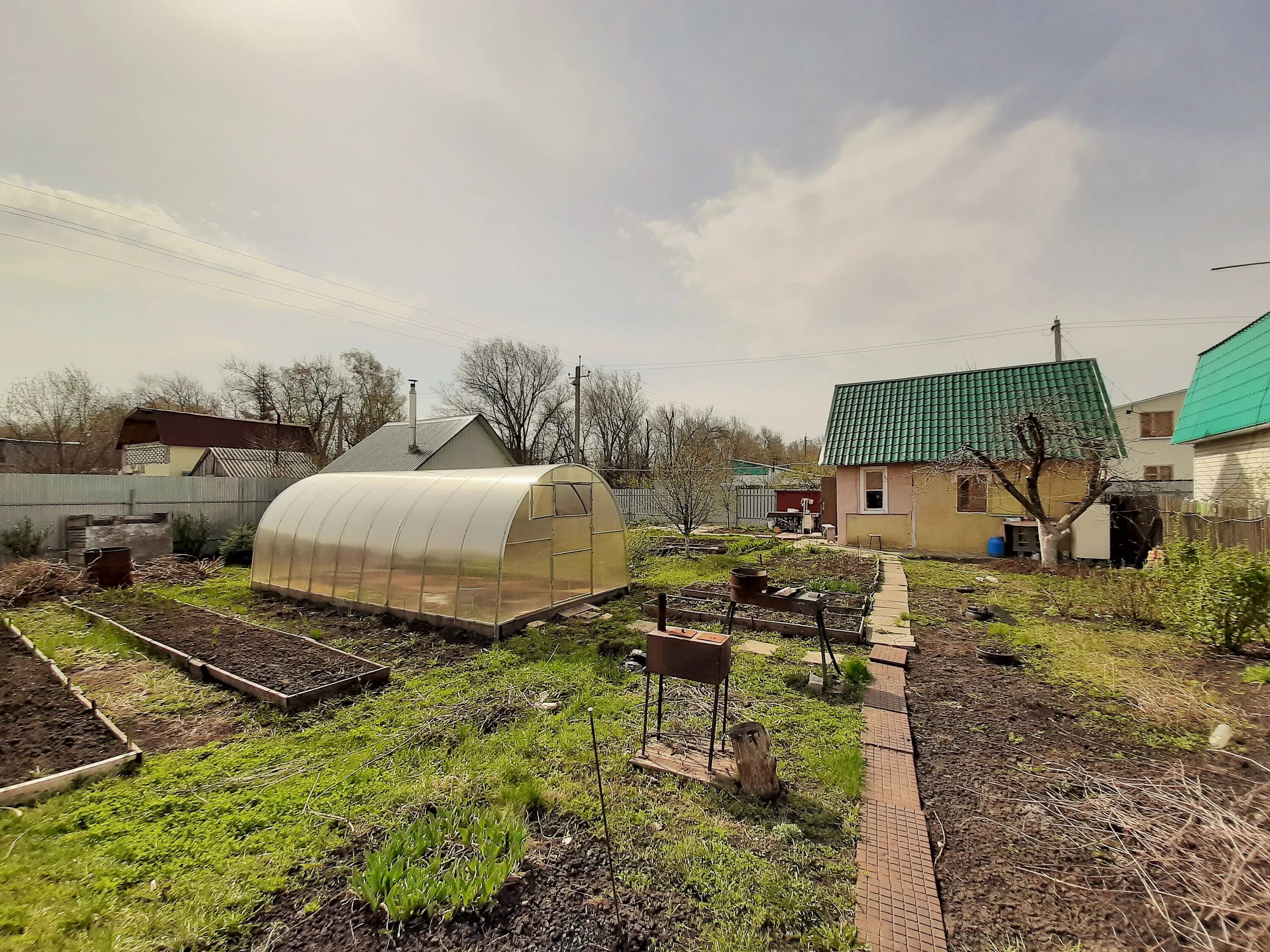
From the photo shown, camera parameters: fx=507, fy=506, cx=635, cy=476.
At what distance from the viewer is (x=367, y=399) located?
32156 millimetres

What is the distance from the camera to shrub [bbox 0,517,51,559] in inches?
476

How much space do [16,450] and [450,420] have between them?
81.1ft

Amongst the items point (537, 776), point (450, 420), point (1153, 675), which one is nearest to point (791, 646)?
point (1153, 675)

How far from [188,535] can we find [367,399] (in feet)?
61.7

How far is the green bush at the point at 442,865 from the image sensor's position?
264 centimetres

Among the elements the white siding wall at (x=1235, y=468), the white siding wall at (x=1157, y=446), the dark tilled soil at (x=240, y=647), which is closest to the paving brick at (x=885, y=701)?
the dark tilled soil at (x=240, y=647)

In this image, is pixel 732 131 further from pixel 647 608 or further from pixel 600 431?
pixel 600 431

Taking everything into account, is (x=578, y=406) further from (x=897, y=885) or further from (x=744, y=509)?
(x=897, y=885)

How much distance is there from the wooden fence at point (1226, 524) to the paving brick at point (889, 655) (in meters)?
4.50

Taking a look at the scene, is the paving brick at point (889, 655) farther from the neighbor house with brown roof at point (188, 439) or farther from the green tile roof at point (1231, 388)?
the neighbor house with brown roof at point (188, 439)

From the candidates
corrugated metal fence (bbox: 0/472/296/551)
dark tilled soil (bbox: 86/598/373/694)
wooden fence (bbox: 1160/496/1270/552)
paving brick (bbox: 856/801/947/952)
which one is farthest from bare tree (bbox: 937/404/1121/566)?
corrugated metal fence (bbox: 0/472/296/551)

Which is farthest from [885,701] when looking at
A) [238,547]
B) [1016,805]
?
[238,547]

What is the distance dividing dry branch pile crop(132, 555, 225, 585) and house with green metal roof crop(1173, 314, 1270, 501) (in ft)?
72.1

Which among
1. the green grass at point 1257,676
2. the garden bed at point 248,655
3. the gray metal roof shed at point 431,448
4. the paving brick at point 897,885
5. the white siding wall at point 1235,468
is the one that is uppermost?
the gray metal roof shed at point 431,448
